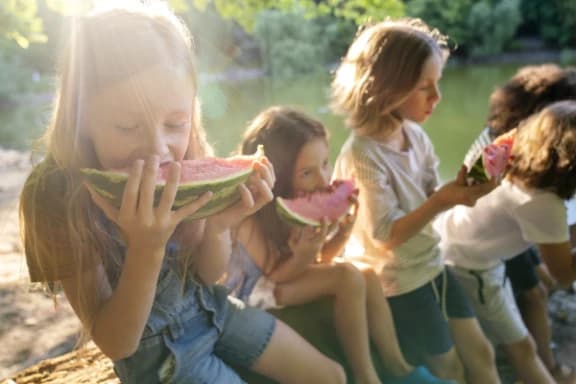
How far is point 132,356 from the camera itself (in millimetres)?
1497

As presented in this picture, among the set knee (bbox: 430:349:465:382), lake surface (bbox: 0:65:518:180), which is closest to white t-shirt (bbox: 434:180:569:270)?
knee (bbox: 430:349:465:382)

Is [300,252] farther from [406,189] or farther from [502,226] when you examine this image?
[502,226]

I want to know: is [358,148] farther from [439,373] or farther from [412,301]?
[439,373]

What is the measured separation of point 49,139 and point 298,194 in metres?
0.92

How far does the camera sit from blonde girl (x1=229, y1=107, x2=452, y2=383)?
1.98m

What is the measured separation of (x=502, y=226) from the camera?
2432mm

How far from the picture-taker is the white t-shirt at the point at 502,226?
7.21ft

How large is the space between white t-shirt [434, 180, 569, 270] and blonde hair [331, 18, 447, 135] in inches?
26.0

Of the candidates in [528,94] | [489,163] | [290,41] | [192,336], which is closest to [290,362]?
[192,336]

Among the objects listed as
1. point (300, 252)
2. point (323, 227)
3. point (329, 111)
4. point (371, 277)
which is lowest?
point (329, 111)

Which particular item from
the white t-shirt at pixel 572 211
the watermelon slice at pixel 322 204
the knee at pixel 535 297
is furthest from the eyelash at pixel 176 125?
the white t-shirt at pixel 572 211

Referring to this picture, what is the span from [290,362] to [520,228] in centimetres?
130

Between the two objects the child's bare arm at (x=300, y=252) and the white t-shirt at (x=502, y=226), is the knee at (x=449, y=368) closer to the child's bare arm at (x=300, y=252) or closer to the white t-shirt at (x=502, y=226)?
the white t-shirt at (x=502, y=226)

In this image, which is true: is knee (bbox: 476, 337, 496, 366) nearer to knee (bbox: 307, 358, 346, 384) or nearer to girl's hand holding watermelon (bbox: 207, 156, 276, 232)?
knee (bbox: 307, 358, 346, 384)
